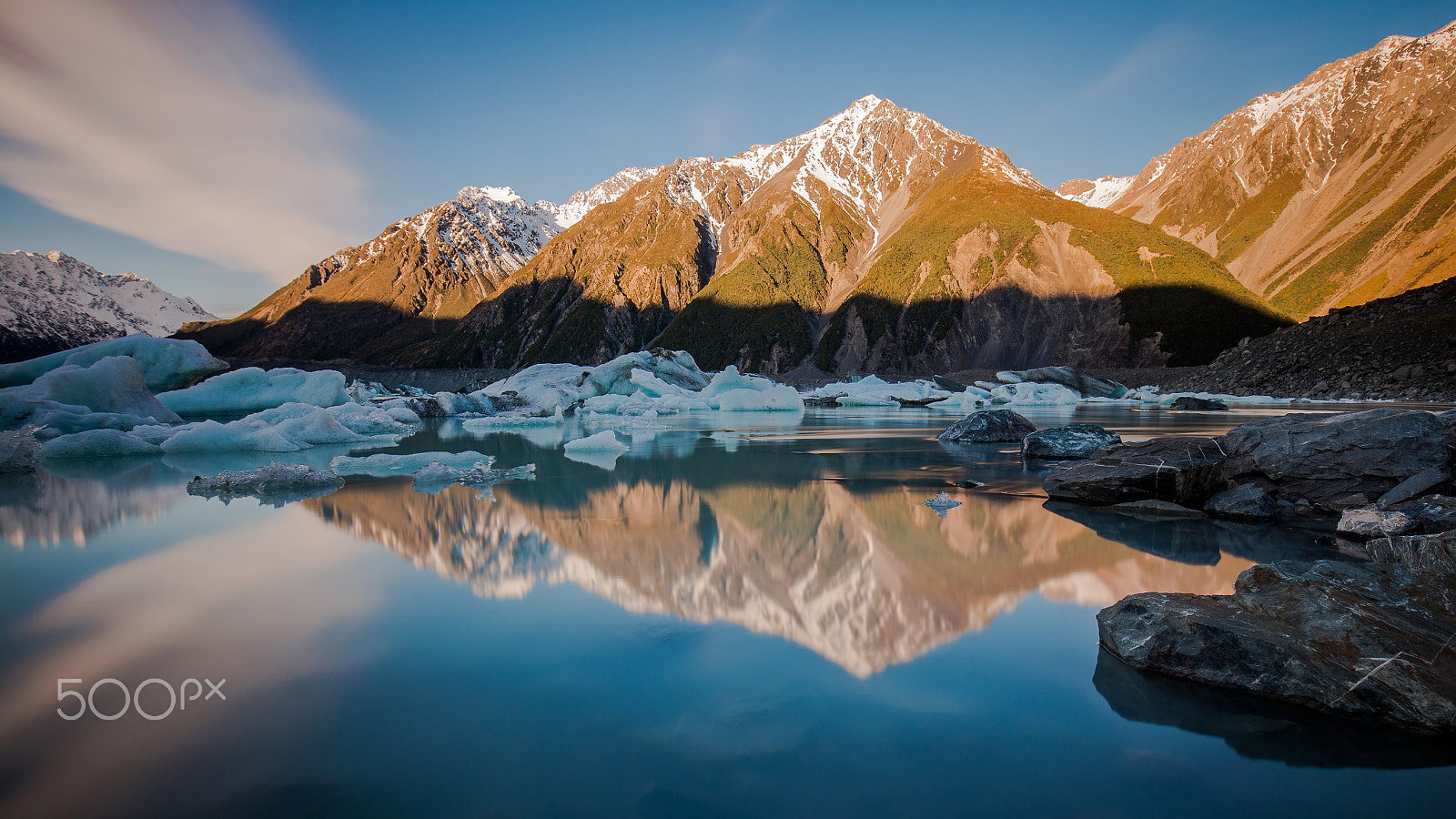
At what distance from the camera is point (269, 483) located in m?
7.53

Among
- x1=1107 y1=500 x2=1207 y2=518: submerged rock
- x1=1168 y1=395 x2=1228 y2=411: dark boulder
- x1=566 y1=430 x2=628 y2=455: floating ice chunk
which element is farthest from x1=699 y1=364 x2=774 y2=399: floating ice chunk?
x1=1107 y1=500 x2=1207 y2=518: submerged rock

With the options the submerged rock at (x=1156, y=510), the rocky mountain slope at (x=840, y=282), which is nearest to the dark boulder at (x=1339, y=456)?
the submerged rock at (x=1156, y=510)

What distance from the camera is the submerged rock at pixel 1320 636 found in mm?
2303

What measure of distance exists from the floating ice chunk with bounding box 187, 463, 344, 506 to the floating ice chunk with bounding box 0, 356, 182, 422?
748 cm

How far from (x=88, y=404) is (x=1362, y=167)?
431 feet

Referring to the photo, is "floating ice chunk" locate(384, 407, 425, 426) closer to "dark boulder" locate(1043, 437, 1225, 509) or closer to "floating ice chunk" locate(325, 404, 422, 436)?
"floating ice chunk" locate(325, 404, 422, 436)

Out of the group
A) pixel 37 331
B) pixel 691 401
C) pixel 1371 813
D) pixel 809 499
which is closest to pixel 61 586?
pixel 809 499

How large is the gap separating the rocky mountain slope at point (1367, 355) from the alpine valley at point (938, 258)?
2917cm

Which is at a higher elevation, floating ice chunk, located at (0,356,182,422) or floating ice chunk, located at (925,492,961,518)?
floating ice chunk, located at (0,356,182,422)

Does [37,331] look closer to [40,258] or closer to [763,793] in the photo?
[40,258]

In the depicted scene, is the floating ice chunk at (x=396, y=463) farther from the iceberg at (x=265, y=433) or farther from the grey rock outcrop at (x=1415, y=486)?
the grey rock outcrop at (x=1415, y=486)

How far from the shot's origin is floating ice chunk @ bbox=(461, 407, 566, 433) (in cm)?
1877

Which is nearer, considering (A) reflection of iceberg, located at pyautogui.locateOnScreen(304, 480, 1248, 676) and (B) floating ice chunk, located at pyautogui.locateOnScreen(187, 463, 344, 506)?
(A) reflection of iceberg, located at pyautogui.locateOnScreen(304, 480, 1248, 676)

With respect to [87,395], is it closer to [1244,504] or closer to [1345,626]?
[1345,626]
